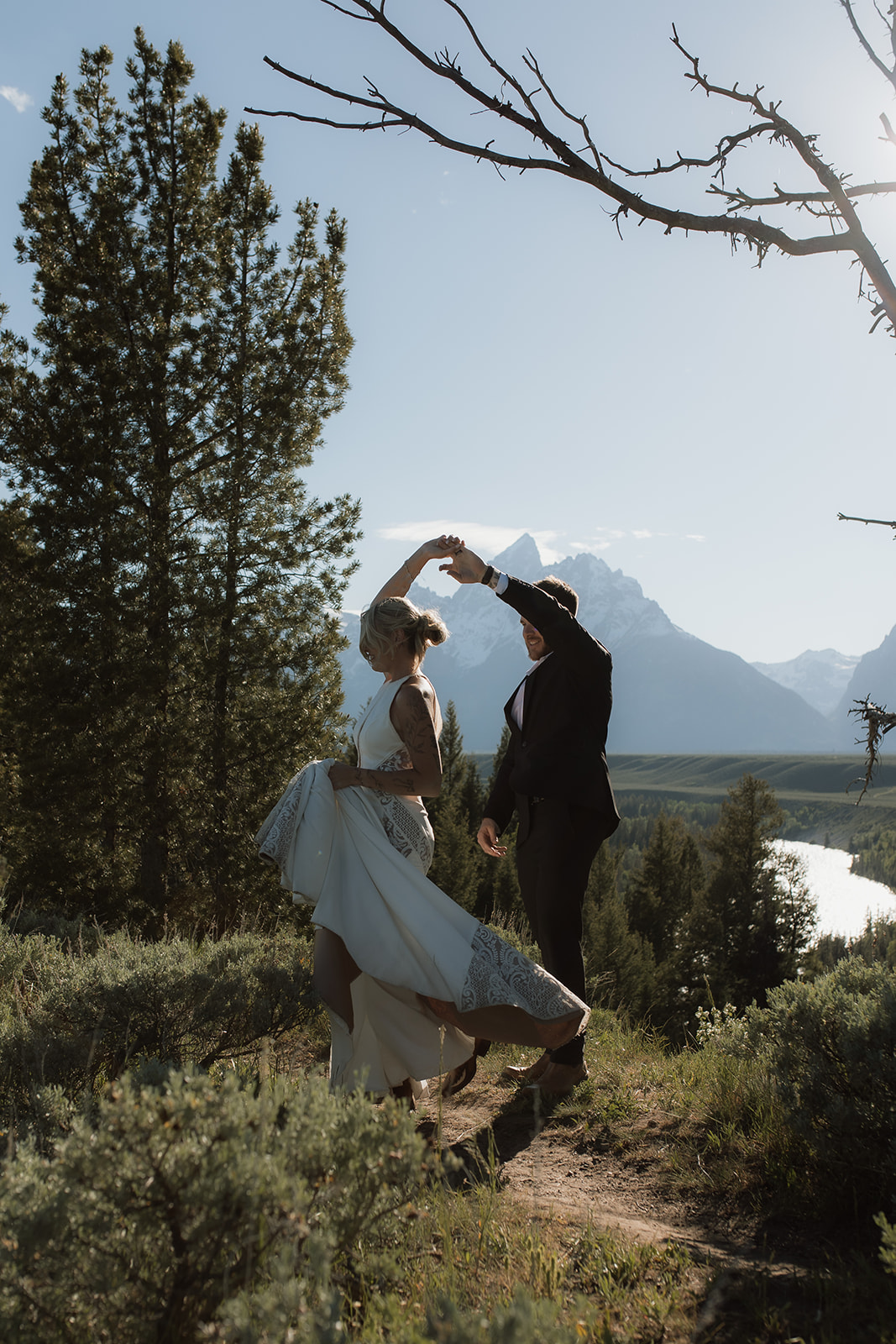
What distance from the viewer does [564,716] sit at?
12.7 ft

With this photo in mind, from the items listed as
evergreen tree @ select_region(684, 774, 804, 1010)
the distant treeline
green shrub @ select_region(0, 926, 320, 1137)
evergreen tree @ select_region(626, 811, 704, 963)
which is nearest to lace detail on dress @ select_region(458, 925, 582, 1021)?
green shrub @ select_region(0, 926, 320, 1137)

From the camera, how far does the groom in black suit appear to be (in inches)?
147

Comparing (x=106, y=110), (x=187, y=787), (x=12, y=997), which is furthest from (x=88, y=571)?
(x=12, y=997)

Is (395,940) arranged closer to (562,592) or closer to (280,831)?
(280,831)

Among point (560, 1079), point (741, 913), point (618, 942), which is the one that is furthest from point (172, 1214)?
point (741, 913)

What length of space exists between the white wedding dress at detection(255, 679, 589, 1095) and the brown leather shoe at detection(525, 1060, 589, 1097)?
1.70ft

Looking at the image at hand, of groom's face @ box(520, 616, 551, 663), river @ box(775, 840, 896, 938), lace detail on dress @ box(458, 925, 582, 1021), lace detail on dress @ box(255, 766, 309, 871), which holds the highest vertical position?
groom's face @ box(520, 616, 551, 663)

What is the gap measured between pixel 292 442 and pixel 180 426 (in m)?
1.37

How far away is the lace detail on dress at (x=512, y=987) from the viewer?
301cm

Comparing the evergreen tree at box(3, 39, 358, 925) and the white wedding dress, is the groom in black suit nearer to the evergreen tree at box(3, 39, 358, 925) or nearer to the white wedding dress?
the white wedding dress

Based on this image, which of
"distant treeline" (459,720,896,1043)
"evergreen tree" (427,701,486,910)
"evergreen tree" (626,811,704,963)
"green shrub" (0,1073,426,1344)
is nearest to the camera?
"green shrub" (0,1073,426,1344)

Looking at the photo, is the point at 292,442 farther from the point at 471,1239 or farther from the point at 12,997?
the point at 471,1239

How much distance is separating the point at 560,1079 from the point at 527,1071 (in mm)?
317

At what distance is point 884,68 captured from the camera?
7.00 feet
